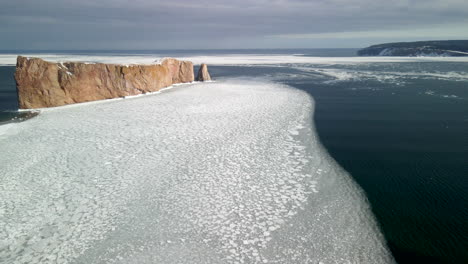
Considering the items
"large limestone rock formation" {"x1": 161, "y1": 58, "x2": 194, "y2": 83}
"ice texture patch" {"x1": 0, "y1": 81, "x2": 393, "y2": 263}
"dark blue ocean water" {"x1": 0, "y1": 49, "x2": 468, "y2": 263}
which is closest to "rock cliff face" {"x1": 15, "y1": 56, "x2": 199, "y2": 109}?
"dark blue ocean water" {"x1": 0, "y1": 49, "x2": 468, "y2": 263}

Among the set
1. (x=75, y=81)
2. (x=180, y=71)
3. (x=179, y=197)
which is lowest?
(x=179, y=197)

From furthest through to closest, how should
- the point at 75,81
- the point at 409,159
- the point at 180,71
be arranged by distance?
the point at 180,71 < the point at 75,81 < the point at 409,159

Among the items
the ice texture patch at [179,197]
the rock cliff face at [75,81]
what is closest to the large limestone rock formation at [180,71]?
the rock cliff face at [75,81]

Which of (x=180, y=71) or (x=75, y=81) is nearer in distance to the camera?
(x=75, y=81)

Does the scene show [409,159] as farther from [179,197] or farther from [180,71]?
[180,71]

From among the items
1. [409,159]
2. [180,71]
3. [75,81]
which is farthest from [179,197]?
[180,71]

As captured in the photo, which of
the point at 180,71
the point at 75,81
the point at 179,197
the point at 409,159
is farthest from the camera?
the point at 180,71

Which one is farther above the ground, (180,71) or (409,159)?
(180,71)
